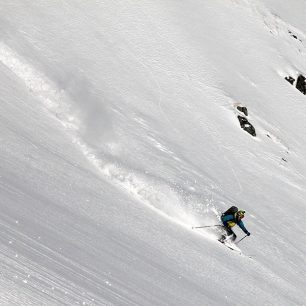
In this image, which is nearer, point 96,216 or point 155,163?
point 96,216

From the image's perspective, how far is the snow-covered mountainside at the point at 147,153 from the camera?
847 centimetres

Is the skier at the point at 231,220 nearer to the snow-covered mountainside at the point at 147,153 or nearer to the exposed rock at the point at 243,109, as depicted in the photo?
the snow-covered mountainside at the point at 147,153

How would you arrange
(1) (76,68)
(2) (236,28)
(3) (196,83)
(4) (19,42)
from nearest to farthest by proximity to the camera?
(4) (19,42)
(1) (76,68)
(3) (196,83)
(2) (236,28)

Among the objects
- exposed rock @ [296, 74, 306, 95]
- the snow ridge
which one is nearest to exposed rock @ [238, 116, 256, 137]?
exposed rock @ [296, 74, 306, 95]

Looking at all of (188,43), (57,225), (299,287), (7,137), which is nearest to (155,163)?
(299,287)

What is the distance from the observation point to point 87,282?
6.80 m

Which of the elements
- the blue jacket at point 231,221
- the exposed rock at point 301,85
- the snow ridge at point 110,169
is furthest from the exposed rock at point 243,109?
the blue jacket at point 231,221

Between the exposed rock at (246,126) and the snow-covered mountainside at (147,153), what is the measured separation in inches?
5.4

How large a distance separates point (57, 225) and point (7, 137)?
164 inches

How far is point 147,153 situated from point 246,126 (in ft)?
37.5

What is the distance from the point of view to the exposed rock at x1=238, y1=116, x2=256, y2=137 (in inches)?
1188

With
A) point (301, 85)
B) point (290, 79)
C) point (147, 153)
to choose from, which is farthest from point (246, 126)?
point (147, 153)

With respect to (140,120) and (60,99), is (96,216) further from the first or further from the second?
(140,120)

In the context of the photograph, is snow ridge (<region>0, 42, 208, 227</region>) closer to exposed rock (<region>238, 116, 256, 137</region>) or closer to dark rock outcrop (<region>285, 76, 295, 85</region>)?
exposed rock (<region>238, 116, 256, 137</region>)
